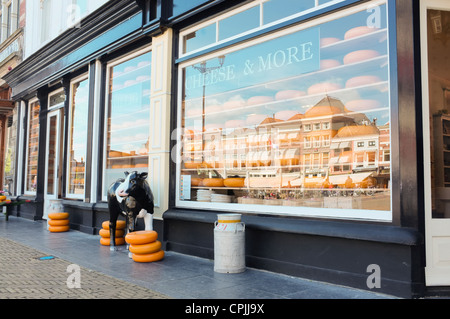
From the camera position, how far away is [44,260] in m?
6.19

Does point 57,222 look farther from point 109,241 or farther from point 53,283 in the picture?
point 53,283

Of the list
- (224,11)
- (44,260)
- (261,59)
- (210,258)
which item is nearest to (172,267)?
(210,258)

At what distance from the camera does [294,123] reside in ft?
20.4

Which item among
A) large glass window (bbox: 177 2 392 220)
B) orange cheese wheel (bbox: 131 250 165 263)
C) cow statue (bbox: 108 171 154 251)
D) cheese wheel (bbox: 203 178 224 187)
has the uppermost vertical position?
large glass window (bbox: 177 2 392 220)

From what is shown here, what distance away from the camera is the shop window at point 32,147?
1308cm

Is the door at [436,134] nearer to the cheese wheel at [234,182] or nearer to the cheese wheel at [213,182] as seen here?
the cheese wheel at [234,182]

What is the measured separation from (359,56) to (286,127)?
163 centimetres

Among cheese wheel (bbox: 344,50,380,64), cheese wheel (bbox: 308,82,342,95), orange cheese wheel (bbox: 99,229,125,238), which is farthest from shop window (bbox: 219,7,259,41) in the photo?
orange cheese wheel (bbox: 99,229,125,238)

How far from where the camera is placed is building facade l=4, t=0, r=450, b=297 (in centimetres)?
432

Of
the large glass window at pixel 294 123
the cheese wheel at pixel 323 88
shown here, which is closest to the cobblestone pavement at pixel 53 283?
the large glass window at pixel 294 123

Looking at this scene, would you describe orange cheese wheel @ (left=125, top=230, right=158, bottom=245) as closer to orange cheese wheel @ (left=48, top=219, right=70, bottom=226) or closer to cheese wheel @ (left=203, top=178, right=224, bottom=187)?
cheese wheel @ (left=203, top=178, right=224, bottom=187)

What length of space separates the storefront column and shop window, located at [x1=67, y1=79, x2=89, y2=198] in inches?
127

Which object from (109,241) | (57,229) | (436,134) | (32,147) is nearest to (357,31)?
(436,134)

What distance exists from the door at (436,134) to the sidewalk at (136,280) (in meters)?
0.83
